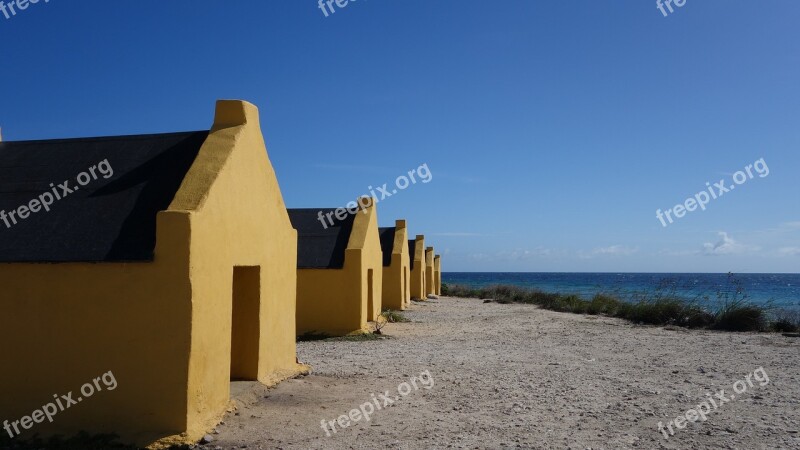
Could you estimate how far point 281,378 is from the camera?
372 inches

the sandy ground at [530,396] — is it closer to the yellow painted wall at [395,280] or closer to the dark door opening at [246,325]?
the dark door opening at [246,325]

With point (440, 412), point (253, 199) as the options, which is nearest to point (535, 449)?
point (440, 412)

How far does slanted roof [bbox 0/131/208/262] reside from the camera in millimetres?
6680

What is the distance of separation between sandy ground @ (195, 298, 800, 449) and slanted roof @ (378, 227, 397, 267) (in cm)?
1297

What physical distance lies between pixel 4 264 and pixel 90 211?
106 centimetres

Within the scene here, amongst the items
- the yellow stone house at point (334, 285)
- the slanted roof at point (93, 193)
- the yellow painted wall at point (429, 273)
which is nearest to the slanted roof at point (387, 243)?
the yellow painted wall at point (429, 273)

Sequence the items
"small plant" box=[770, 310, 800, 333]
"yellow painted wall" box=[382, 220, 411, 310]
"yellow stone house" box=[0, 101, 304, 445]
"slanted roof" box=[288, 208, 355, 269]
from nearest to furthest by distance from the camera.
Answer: "yellow stone house" box=[0, 101, 304, 445], "slanted roof" box=[288, 208, 355, 269], "small plant" box=[770, 310, 800, 333], "yellow painted wall" box=[382, 220, 411, 310]

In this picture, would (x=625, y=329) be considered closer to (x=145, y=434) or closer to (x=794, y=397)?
(x=794, y=397)

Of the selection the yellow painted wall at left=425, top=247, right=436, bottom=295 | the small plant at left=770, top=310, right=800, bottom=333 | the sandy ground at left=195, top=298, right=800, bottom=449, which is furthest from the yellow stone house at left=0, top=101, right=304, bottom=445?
the yellow painted wall at left=425, top=247, right=436, bottom=295

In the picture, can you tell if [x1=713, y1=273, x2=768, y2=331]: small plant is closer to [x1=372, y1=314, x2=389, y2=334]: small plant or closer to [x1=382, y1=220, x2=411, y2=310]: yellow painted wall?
[x1=372, y1=314, x2=389, y2=334]: small plant

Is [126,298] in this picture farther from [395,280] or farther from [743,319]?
[395,280]

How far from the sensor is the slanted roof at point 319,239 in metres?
16.8

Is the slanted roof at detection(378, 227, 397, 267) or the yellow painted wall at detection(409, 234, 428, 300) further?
the yellow painted wall at detection(409, 234, 428, 300)

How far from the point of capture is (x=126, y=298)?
20.8ft
